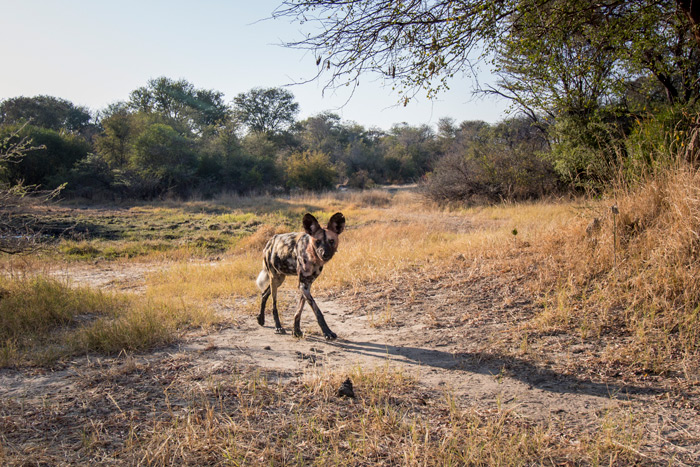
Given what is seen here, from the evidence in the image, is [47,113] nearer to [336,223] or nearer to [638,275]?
[336,223]

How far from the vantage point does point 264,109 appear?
5141cm

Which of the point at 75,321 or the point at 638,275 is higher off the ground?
the point at 638,275

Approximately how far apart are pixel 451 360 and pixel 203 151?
3231 centimetres

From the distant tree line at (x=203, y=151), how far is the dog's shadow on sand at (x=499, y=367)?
51.3ft

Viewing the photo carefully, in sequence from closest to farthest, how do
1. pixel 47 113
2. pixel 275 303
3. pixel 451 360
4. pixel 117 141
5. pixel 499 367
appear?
pixel 499 367
pixel 451 360
pixel 275 303
pixel 117 141
pixel 47 113

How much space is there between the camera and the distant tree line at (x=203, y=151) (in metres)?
24.0

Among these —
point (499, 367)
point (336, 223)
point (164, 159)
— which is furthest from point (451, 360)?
point (164, 159)

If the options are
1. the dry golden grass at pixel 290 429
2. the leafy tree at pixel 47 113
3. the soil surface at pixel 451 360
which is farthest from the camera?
the leafy tree at pixel 47 113

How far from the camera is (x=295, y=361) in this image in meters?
4.57

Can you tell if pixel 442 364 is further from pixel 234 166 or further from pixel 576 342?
pixel 234 166

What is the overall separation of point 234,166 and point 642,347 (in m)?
32.3

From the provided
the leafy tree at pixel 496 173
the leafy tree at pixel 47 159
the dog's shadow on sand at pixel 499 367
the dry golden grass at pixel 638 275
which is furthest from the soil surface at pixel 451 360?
the leafy tree at pixel 47 159

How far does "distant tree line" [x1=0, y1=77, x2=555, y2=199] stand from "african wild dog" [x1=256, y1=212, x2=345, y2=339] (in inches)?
572

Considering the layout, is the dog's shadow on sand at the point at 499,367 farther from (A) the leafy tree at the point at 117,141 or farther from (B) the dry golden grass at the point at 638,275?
(A) the leafy tree at the point at 117,141
